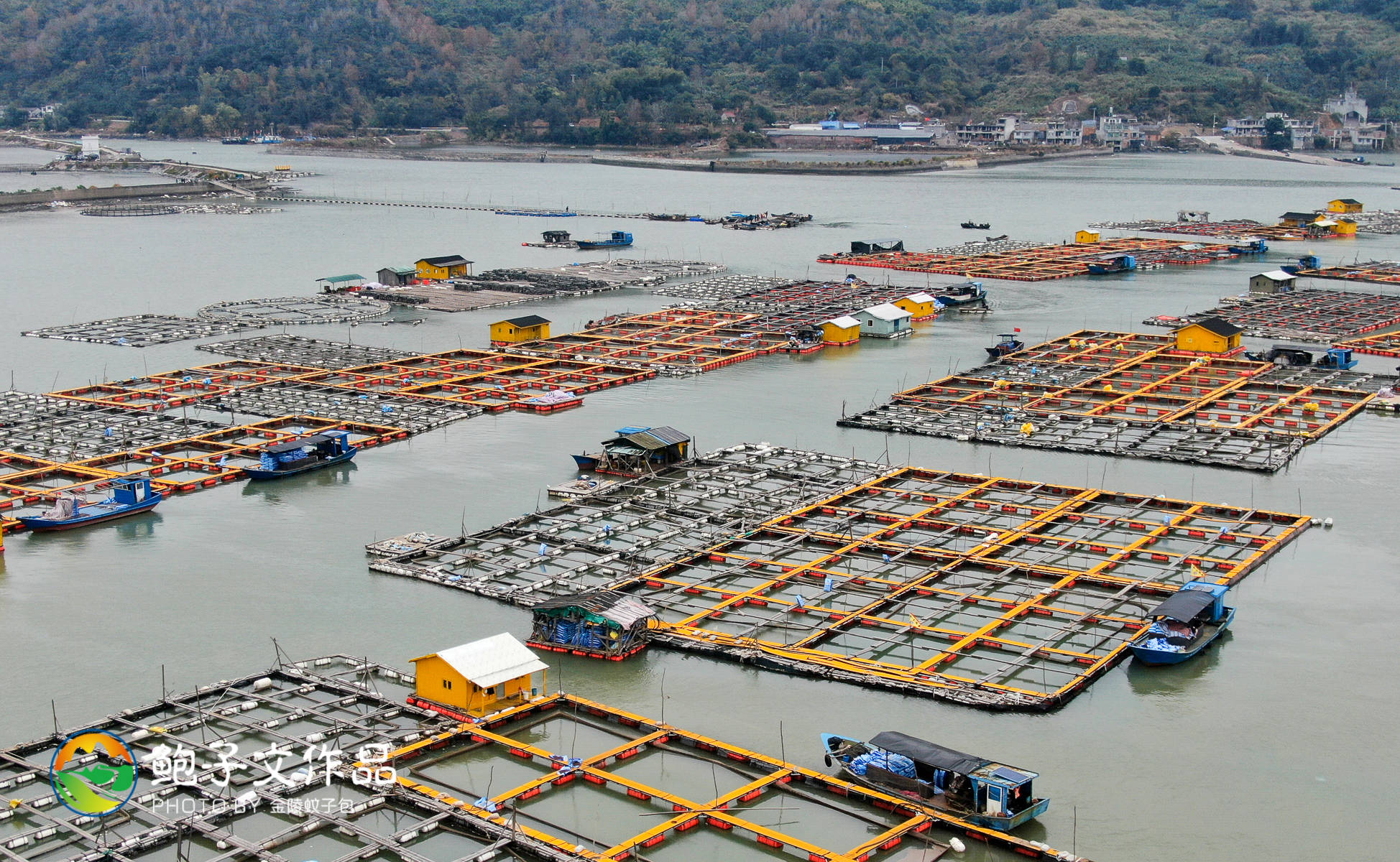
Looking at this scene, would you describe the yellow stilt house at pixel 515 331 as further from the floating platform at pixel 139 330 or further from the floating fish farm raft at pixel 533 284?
the floating platform at pixel 139 330

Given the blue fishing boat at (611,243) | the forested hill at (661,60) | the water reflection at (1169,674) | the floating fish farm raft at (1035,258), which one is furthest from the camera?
the forested hill at (661,60)

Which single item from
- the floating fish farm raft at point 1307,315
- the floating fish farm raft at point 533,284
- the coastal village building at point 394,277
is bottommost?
the floating fish farm raft at point 533,284

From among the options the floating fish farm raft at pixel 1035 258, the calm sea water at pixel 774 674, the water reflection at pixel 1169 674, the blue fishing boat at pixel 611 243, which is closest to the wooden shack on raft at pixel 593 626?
the calm sea water at pixel 774 674

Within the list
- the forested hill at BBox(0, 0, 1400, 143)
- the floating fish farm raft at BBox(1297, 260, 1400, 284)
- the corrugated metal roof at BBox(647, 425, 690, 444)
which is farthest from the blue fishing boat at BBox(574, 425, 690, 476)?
the forested hill at BBox(0, 0, 1400, 143)

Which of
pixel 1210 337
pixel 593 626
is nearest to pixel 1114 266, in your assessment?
pixel 1210 337

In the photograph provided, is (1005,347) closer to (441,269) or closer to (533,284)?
(533,284)

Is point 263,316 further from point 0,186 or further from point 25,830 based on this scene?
point 0,186
